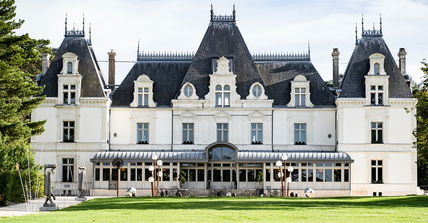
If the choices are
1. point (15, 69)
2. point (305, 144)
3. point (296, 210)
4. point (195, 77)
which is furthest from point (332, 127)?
point (296, 210)

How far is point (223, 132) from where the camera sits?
161 ft

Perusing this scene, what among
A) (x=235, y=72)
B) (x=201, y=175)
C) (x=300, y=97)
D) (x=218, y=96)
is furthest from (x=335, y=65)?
(x=201, y=175)

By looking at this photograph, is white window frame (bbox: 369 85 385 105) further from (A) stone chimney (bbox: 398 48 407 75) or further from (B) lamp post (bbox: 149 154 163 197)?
(B) lamp post (bbox: 149 154 163 197)

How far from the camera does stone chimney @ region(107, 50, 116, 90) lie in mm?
50875

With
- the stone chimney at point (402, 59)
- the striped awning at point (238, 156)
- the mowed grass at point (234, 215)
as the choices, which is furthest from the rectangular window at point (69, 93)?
the stone chimney at point (402, 59)

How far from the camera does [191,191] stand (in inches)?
1834

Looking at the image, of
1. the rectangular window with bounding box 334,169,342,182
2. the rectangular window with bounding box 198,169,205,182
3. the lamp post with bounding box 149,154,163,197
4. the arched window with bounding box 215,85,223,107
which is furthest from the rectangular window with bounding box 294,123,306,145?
the lamp post with bounding box 149,154,163,197

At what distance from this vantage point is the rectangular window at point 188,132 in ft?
161

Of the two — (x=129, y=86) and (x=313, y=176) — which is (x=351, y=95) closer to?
(x=313, y=176)

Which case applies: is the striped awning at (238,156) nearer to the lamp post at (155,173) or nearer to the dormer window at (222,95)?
the lamp post at (155,173)

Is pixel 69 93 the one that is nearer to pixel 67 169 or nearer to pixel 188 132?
pixel 67 169

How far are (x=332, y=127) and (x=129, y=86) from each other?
43.2 ft

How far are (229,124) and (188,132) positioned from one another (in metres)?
2.65

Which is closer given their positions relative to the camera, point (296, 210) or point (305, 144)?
point (296, 210)
